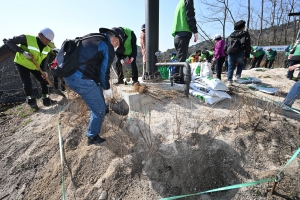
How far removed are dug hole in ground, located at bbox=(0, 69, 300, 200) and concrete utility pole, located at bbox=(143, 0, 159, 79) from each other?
1213 millimetres

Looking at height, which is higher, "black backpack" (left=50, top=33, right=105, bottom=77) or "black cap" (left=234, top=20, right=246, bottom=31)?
"black cap" (left=234, top=20, right=246, bottom=31)

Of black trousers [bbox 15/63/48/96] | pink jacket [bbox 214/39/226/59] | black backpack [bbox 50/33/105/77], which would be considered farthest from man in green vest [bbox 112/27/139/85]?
pink jacket [bbox 214/39/226/59]

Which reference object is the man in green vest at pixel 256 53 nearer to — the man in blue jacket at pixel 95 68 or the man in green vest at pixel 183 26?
the man in green vest at pixel 183 26

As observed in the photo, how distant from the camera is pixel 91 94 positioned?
2066 millimetres

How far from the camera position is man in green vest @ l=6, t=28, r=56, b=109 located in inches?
130

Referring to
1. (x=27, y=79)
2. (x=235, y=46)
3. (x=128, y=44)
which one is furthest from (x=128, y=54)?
(x=235, y=46)

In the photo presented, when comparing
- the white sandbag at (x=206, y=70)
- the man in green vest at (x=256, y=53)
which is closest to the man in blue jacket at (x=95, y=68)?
the white sandbag at (x=206, y=70)

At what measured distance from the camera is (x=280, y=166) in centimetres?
186

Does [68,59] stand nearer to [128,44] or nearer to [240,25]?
[128,44]

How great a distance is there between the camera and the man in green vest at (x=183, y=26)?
10.2ft

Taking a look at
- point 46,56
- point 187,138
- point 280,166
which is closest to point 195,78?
point 187,138

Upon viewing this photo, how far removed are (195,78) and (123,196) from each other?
2.59 metres

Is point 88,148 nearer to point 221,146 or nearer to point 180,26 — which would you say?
point 221,146

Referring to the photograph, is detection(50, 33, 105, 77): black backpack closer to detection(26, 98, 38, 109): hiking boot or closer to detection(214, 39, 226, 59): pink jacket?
detection(26, 98, 38, 109): hiking boot
